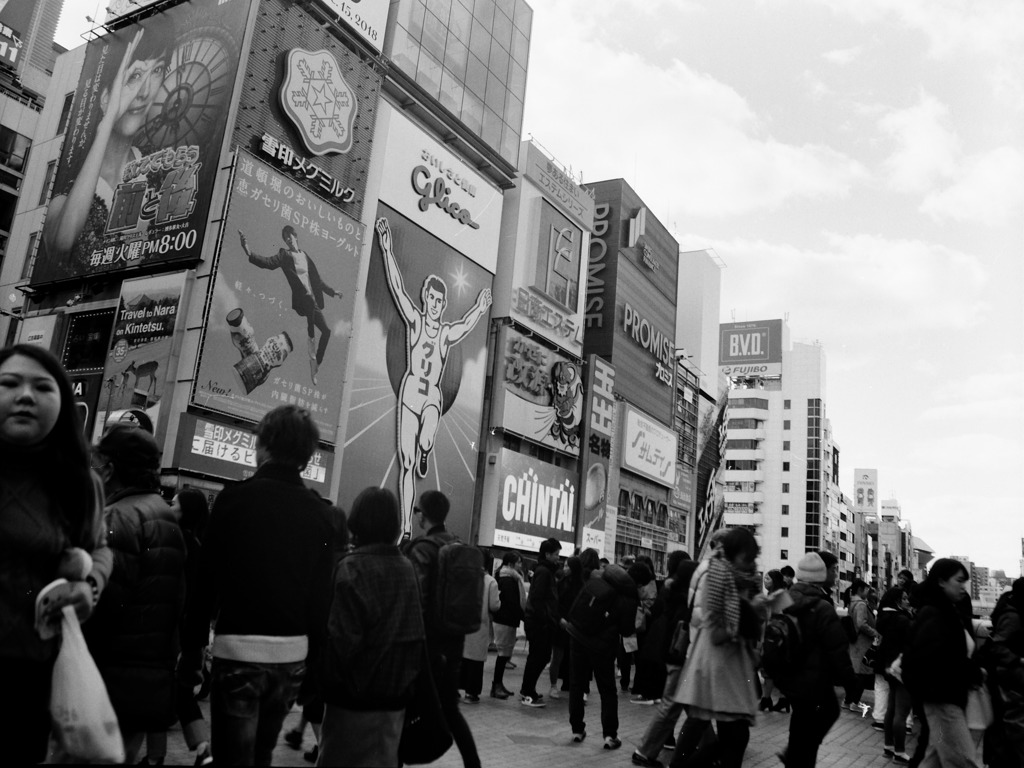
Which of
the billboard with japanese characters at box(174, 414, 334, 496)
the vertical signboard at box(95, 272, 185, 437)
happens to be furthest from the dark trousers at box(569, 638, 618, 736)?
the vertical signboard at box(95, 272, 185, 437)

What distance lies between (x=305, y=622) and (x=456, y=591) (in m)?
2.35

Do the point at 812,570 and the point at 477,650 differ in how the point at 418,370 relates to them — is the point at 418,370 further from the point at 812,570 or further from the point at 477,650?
the point at 812,570

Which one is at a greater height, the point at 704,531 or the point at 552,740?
the point at 704,531

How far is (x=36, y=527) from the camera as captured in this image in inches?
85.8

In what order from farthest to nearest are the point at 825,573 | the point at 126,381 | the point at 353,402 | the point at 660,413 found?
the point at 660,413, the point at 353,402, the point at 126,381, the point at 825,573

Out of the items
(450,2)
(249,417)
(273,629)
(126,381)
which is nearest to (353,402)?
(249,417)

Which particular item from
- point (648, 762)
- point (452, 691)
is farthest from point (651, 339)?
point (452, 691)

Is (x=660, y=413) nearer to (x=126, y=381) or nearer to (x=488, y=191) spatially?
(x=488, y=191)

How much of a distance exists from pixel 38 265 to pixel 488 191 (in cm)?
1419

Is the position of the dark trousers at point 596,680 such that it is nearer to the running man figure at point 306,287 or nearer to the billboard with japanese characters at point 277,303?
the billboard with japanese characters at point 277,303

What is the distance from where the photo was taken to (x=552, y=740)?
7730 millimetres

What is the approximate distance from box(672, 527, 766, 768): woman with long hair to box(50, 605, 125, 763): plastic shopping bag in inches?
148

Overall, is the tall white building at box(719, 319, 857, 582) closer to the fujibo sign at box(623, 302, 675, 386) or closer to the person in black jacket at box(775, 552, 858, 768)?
the fujibo sign at box(623, 302, 675, 386)

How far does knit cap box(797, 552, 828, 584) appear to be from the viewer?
550cm
